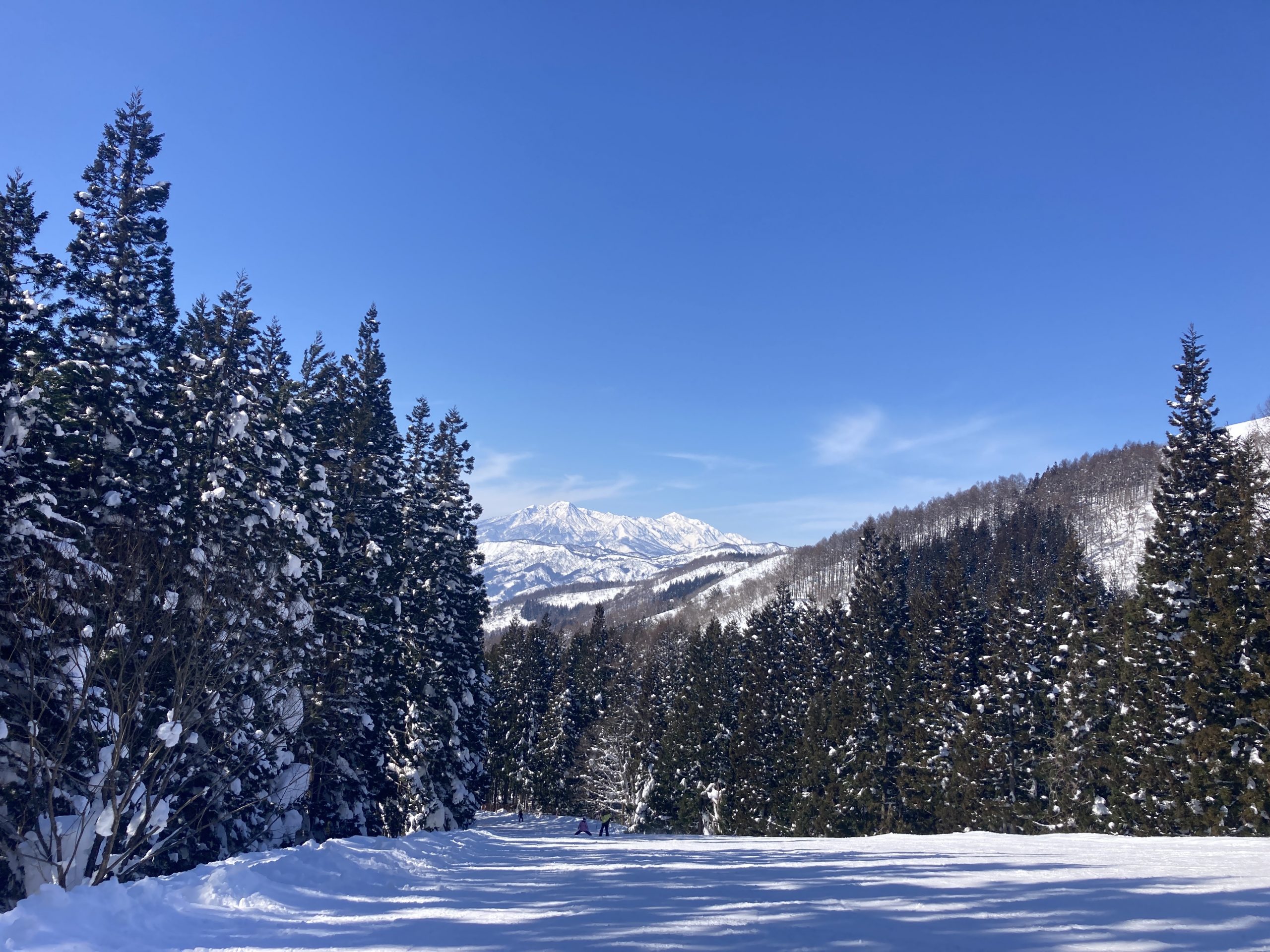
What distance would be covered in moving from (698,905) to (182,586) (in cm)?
1370

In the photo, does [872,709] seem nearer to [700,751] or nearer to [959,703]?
[959,703]

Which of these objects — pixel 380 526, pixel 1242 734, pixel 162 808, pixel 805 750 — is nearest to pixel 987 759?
pixel 805 750

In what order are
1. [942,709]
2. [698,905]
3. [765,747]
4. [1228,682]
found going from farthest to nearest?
[765,747], [942,709], [1228,682], [698,905]

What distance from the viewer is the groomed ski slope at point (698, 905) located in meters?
7.48

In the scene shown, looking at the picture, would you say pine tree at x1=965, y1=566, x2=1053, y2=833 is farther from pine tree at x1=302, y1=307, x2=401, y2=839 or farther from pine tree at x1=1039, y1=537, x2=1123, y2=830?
pine tree at x1=302, y1=307, x2=401, y2=839

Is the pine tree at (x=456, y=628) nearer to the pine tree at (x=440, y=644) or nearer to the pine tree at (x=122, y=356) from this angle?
the pine tree at (x=440, y=644)

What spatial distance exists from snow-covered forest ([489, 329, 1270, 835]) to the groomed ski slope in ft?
44.3

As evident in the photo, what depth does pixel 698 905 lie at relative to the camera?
9750 mm

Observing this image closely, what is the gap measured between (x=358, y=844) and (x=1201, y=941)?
50.8ft

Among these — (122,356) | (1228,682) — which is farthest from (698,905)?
(1228,682)

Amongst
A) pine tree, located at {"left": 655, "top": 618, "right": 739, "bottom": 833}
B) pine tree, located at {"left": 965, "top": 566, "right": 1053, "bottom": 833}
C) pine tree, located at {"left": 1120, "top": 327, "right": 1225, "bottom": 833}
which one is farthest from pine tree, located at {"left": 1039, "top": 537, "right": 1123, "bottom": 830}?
pine tree, located at {"left": 655, "top": 618, "right": 739, "bottom": 833}

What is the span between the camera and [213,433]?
21219 millimetres

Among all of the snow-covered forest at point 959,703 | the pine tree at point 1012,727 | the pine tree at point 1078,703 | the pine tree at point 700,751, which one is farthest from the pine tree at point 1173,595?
the pine tree at point 700,751

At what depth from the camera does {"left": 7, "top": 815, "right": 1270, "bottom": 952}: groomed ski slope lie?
748cm
